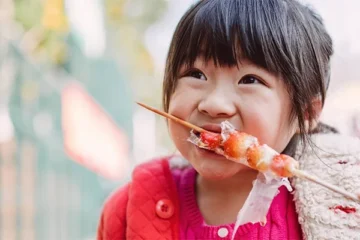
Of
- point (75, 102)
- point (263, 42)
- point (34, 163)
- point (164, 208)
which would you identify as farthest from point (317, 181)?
point (75, 102)

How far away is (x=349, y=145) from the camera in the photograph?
1.12 metres

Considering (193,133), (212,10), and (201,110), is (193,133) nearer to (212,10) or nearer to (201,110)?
(201,110)

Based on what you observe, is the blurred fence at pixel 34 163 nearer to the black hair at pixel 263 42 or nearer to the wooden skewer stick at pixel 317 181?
the black hair at pixel 263 42

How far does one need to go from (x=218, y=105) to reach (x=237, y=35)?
0.14 m

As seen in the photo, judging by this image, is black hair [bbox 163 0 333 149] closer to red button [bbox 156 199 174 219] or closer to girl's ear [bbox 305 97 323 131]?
girl's ear [bbox 305 97 323 131]

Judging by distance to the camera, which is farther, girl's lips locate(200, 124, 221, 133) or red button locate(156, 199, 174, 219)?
red button locate(156, 199, 174, 219)

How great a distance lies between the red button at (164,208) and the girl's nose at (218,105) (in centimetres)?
26

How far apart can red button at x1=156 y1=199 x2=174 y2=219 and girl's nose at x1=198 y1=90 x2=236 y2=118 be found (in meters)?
0.26

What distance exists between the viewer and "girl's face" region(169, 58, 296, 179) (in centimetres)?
99

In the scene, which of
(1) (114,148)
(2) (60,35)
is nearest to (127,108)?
(1) (114,148)

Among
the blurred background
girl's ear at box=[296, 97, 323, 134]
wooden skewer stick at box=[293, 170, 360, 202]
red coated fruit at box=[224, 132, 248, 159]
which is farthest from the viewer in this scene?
the blurred background

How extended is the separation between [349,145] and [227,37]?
34 centimetres

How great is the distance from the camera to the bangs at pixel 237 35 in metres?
1.00

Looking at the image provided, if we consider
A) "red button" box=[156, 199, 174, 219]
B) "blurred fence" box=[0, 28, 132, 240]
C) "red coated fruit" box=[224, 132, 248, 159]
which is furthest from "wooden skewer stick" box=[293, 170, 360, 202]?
"blurred fence" box=[0, 28, 132, 240]
